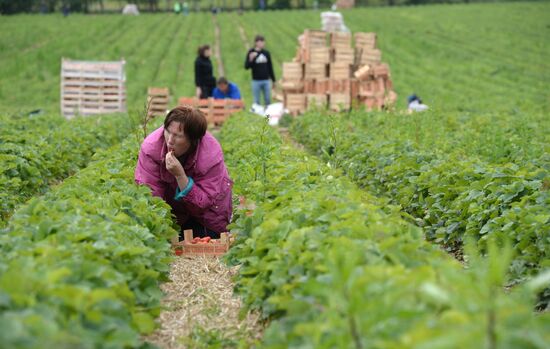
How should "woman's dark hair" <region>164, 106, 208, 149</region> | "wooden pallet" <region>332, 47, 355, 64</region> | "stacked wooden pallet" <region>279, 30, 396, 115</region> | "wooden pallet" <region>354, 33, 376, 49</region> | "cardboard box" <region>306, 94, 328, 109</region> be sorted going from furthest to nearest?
"wooden pallet" <region>354, 33, 376, 49</region>, "wooden pallet" <region>332, 47, 355, 64</region>, "stacked wooden pallet" <region>279, 30, 396, 115</region>, "cardboard box" <region>306, 94, 328, 109</region>, "woman's dark hair" <region>164, 106, 208, 149</region>

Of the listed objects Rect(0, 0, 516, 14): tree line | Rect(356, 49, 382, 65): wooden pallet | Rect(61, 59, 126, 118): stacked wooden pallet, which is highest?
Rect(356, 49, 382, 65): wooden pallet

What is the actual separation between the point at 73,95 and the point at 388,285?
58.6ft

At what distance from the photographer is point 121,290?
12.4 feet

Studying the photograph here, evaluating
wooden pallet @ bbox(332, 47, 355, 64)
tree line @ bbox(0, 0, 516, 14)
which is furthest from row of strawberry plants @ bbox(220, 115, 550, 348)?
tree line @ bbox(0, 0, 516, 14)

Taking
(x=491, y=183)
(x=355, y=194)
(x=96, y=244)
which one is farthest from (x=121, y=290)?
(x=491, y=183)

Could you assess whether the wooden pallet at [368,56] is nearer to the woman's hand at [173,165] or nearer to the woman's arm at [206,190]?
the woman's arm at [206,190]

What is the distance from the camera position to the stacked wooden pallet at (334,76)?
1789cm

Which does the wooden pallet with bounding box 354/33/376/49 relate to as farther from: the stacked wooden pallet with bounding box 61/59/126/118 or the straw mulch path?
the straw mulch path

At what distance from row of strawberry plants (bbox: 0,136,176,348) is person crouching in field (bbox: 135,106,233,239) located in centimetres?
35

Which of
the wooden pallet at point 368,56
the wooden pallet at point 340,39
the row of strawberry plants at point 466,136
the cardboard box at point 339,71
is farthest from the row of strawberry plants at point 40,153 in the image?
the wooden pallet at point 368,56

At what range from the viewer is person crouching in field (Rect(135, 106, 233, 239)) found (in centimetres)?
664

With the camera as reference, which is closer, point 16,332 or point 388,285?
point 16,332

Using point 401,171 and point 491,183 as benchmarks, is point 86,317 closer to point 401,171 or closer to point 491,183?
point 491,183

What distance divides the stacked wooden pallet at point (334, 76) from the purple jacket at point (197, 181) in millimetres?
10428
